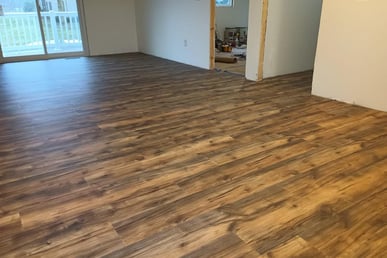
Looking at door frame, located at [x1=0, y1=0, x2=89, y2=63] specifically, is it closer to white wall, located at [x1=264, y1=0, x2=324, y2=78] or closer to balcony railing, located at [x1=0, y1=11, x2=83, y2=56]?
balcony railing, located at [x1=0, y1=11, x2=83, y2=56]

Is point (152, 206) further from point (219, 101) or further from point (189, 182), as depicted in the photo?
point (219, 101)

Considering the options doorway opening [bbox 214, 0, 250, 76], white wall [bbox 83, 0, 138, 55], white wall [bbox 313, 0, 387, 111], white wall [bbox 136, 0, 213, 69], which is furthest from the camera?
doorway opening [bbox 214, 0, 250, 76]

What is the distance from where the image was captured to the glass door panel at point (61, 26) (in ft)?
21.7

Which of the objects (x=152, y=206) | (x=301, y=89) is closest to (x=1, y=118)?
(x=152, y=206)

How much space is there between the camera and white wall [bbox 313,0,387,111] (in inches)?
130

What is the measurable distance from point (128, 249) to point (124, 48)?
21.5 ft

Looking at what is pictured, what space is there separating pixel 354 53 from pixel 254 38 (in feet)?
4.88

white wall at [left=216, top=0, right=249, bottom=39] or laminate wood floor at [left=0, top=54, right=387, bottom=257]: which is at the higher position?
white wall at [left=216, top=0, right=249, bottom=39]

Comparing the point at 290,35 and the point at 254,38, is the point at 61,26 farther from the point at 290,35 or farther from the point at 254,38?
the point at 290,35

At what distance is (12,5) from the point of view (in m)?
6.29

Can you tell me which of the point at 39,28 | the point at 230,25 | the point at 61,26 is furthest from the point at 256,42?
the point at 39,28

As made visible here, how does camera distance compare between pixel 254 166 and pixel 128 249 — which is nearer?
pixel 128 249

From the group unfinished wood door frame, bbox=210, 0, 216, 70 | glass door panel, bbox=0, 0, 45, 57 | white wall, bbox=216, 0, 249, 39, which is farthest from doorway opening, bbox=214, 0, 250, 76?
glass door panel, bbox=0, 0, 45, 57

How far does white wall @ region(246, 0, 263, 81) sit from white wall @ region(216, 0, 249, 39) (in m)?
3.45
